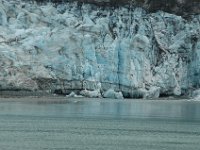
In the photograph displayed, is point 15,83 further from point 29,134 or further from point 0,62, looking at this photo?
point 29,134

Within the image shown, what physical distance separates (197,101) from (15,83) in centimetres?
2013

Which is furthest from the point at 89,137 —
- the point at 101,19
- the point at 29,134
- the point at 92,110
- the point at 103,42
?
the point at 101,19

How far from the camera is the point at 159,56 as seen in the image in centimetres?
6869

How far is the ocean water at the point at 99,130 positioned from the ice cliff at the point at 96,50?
1091 centimetres

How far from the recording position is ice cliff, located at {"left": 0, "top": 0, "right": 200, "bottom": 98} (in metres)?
61.6

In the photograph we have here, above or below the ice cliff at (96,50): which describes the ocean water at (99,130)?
below

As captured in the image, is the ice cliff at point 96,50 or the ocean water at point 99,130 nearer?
the ocean water at point 99,130

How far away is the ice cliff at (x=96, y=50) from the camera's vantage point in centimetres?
6156

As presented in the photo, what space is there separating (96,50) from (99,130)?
29574 millimetres

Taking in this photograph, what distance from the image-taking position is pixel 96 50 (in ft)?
210

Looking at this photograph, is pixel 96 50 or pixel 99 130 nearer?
pixel 99 130

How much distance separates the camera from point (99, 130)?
35094mm

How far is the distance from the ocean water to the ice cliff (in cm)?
1091

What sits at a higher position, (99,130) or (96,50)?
(96,50)
